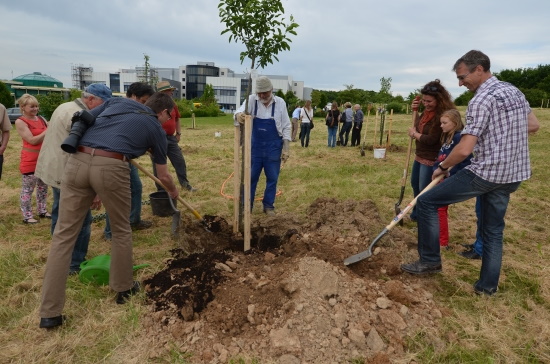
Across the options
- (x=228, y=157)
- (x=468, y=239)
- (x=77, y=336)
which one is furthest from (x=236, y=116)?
(x=228, y=157)

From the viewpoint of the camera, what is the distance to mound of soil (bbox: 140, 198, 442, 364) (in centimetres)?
255

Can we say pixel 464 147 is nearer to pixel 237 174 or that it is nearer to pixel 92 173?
pixel 237 174

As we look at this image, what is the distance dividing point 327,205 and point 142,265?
9.56 feet

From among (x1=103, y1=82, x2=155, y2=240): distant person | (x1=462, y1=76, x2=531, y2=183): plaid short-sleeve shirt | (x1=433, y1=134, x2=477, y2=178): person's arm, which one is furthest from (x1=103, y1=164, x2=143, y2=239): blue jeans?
(x1=462, y1=76, x2=531, y2=183): plaid short-sleeve shirt

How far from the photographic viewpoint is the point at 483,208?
10.5ft

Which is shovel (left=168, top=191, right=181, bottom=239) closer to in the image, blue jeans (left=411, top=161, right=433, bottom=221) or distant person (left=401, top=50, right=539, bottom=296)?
distant person (left=401, top=50, right=539, bottom=296)

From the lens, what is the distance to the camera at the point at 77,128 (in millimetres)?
2588

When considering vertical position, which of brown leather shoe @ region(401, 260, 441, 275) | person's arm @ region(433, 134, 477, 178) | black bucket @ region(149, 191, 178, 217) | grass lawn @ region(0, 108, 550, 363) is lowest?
grass lawn @ region(0, 108, 550, 363)

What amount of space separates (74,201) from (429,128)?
3.85m

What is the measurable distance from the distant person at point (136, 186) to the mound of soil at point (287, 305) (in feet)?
3.59

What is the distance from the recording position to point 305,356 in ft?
8.14

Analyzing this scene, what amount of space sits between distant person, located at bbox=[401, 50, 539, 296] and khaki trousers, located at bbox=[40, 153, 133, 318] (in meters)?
2.68

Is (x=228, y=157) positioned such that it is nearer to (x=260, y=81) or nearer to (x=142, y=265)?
(x=260, y=81)

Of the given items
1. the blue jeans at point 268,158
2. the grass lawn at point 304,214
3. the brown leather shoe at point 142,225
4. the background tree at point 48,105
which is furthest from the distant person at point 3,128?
the background tree at point 48,105
